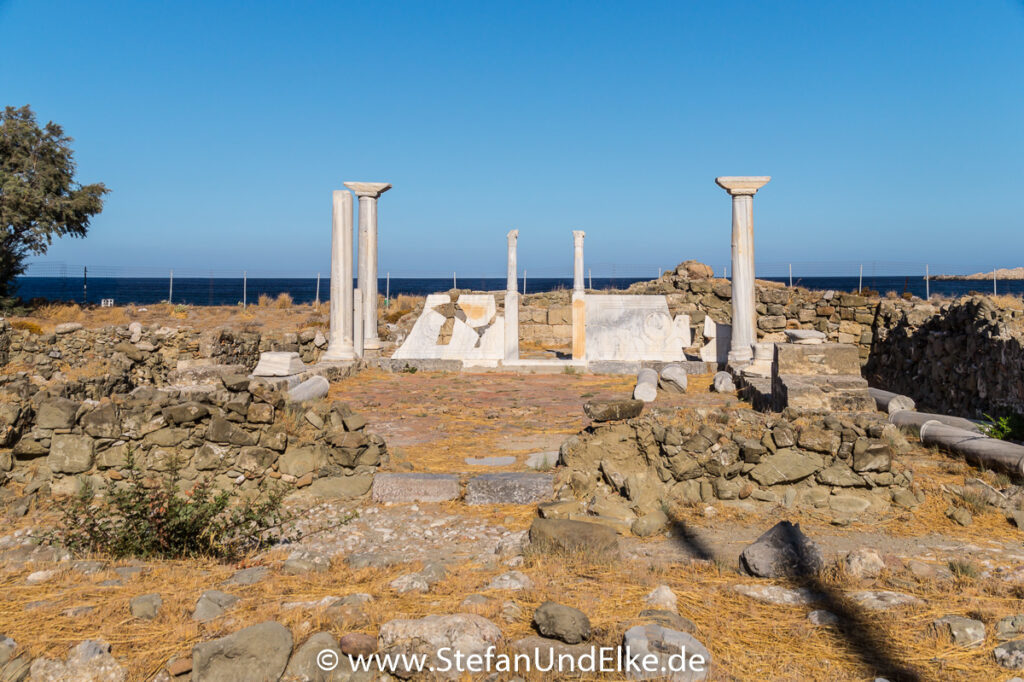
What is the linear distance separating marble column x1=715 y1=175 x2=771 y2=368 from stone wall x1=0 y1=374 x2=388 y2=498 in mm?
9013

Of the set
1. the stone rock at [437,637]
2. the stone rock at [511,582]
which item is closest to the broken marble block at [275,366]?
the stone rock at [511,582]

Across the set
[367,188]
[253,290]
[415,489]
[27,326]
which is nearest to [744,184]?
[367,188]

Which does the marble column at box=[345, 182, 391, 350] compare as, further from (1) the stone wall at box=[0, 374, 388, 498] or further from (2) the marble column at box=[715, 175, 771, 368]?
(1) the stone wall at box=[0, 374, 388, 498]

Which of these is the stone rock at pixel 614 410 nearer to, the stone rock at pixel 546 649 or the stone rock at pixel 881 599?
the stone rock at pixel 881 599

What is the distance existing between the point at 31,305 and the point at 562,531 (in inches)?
900

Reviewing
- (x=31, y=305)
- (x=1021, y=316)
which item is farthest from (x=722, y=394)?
(x=31, y=305)

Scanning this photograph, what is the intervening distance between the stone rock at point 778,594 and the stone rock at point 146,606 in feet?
9.46

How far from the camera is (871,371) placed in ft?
52.3

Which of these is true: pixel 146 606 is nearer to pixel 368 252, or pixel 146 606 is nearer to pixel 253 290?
pixel 368 252

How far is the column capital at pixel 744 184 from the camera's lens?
13289 millimetres

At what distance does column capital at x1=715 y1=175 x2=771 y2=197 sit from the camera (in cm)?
1329

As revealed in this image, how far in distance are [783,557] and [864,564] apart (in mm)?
441

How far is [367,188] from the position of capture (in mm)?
14484

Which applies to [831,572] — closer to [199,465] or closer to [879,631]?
[879,631]
